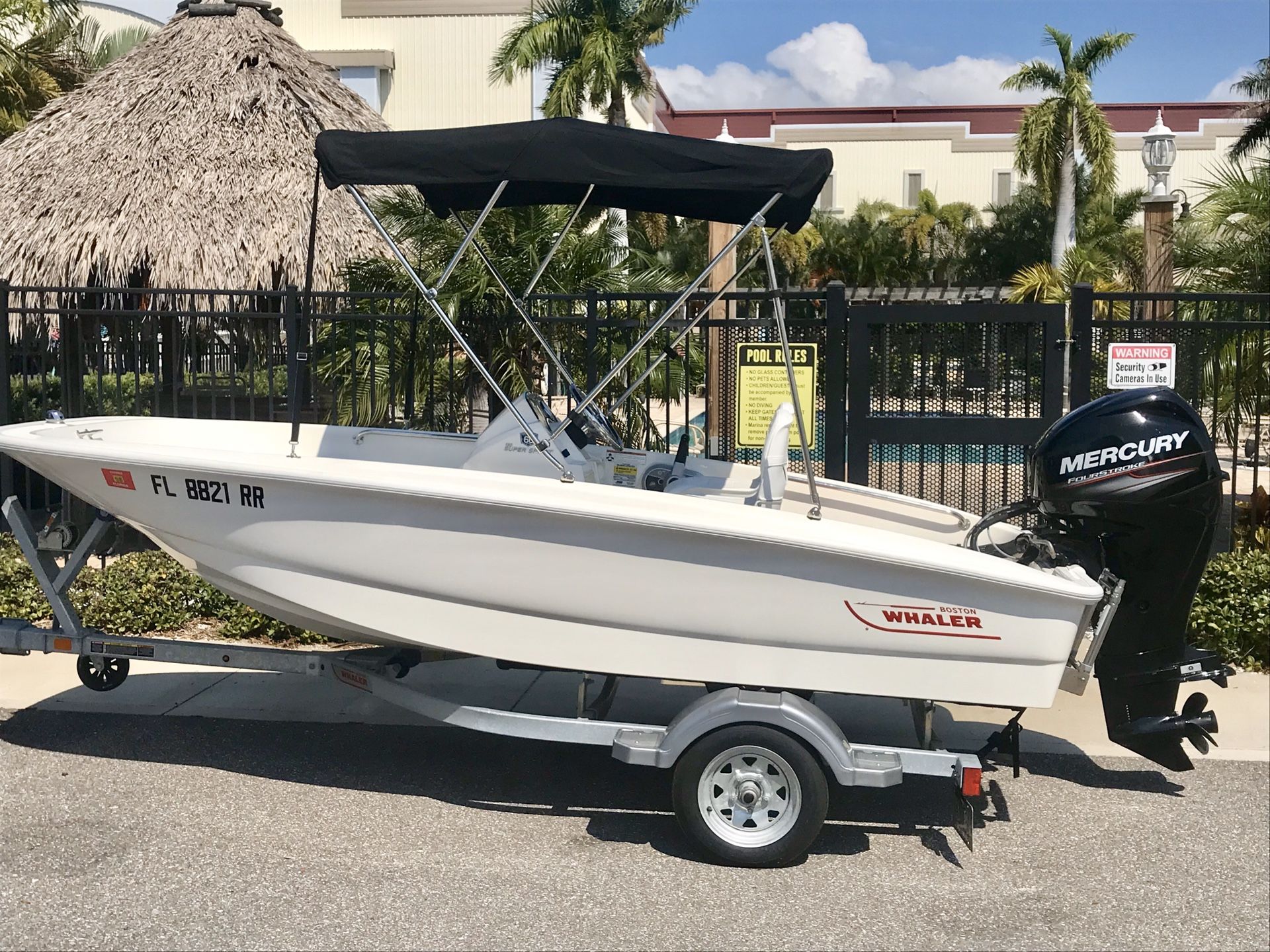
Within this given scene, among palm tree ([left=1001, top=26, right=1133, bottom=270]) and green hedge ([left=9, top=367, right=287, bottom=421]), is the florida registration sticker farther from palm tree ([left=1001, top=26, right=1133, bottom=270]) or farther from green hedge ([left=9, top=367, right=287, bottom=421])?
palm tree ([left=1001, top=26, right=1133, bottom=270])

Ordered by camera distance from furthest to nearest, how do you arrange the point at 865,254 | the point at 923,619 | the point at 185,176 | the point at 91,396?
the point at 865,254 < the point at 185,176 < the point at 91,396 < the point at 923,619

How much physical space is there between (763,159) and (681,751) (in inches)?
92.7

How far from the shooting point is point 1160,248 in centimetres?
1010

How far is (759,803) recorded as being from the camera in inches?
191

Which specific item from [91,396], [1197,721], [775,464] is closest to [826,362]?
[775,464]

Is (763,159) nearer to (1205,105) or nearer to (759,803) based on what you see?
(759,803)

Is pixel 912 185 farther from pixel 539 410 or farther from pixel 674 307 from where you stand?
pixel 674 307

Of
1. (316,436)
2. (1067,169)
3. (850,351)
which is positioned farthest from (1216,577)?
(1067,169)

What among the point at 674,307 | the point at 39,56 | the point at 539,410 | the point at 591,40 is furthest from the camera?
the point at 591,40

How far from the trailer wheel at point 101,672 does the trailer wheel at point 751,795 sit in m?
3.07

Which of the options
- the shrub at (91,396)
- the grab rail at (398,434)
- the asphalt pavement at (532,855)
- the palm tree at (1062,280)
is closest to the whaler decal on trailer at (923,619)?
the asphalt pavement at (532,855)

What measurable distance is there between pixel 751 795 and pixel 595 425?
6.51ft

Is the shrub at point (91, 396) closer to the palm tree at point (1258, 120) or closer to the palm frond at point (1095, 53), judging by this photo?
the palm tree at point (1258, 120)

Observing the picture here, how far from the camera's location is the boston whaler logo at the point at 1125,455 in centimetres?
491
